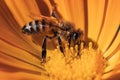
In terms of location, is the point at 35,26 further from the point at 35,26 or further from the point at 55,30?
the point at 55,30

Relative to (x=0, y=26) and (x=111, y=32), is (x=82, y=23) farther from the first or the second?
(x=0, y=26)

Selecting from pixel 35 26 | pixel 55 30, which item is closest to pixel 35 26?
pixel 35 26

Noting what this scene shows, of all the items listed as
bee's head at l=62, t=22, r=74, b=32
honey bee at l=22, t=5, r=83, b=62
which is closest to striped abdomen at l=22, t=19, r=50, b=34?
honey bee at l=22, t=5, r=83, b=62

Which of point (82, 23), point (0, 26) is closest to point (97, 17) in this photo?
point (82, 23)

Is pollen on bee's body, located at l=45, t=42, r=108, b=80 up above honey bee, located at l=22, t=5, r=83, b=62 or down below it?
below

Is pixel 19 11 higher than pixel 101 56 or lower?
higher

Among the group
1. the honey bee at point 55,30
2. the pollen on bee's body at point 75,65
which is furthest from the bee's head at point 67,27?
the pollen on bee's body at point 75,65

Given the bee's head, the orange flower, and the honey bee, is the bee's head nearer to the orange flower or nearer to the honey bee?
the honey bee
